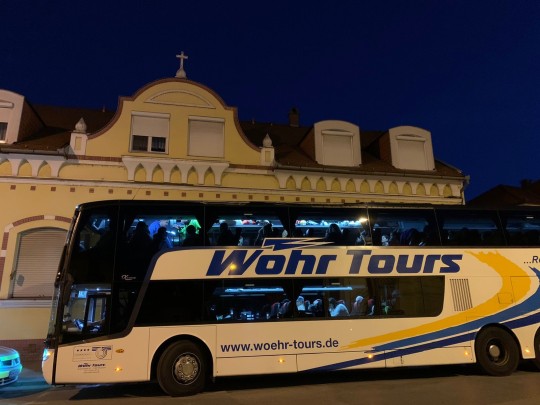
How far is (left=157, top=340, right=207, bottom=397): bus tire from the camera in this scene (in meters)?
7.59

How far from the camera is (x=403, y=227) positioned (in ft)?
30.7

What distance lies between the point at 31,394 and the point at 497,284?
34.9 ft

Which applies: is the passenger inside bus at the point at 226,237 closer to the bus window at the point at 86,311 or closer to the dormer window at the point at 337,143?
the bus window at the point at 86,311

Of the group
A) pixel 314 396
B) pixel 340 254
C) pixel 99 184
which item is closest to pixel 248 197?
pixel 99 184

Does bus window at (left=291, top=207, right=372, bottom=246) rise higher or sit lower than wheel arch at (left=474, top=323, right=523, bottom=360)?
higher

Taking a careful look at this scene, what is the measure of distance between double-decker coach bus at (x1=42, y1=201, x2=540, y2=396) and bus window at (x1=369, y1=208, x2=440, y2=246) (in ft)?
0.09

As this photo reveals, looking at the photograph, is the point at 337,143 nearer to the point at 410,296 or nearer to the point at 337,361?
the point at 410,296

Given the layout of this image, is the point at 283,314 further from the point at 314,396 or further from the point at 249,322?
the point at 314,396

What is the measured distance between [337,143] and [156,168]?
734 centimetres

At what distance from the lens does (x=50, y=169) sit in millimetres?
12656

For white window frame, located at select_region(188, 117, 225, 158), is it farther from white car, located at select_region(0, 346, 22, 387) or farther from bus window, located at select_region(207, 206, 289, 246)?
white car, located at select_region(0, 346, 22, 387)

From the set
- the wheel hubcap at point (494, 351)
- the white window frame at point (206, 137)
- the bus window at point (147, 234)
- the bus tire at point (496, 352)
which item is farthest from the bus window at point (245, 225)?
the white window frame at point (206, 137)

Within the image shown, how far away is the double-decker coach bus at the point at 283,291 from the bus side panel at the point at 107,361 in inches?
Answer: 0.7

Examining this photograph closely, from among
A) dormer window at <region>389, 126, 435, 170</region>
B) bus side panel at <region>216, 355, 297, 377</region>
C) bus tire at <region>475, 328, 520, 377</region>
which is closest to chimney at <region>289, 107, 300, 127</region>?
dormer window at <region>389, 126, 435, 170</region>
